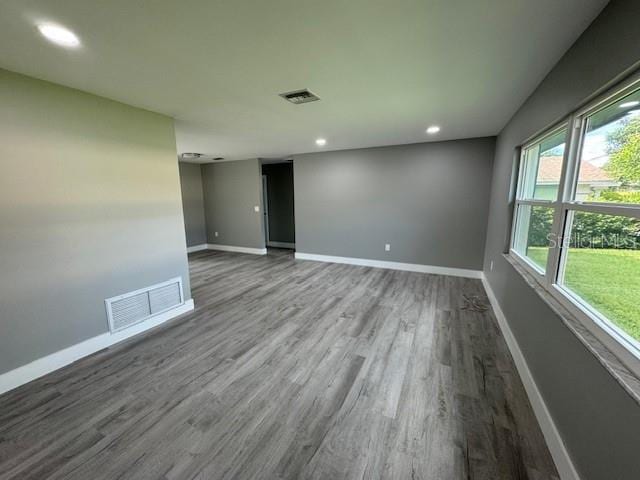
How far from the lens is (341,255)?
18.4ft

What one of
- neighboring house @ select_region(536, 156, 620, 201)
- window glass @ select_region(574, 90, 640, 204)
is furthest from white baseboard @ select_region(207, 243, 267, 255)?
window glass @ select_region(574, 90, 640, 204)

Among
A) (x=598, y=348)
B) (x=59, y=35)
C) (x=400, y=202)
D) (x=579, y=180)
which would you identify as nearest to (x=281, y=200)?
(x=400, y=202)

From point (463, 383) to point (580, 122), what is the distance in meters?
1.97

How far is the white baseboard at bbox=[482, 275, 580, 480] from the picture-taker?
1298 millimetres

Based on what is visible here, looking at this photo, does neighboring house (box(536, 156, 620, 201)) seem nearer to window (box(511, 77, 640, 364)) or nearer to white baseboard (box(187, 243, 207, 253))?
window (box(511, 77, 640, 364))

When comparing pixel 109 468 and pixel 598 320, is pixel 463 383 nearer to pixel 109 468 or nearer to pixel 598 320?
pixel 598 320

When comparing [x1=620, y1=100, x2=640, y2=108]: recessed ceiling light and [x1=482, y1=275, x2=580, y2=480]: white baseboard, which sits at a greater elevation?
[x1=620, y1=100, x2=640, y2=108]: recessed ceiling light

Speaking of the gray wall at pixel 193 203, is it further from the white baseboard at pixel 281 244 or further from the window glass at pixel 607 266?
the window glass at pixel 607 266

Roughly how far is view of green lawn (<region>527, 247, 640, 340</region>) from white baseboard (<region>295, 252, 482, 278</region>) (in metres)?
3.03

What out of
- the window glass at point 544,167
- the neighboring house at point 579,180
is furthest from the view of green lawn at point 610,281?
the window glass at point 544,167

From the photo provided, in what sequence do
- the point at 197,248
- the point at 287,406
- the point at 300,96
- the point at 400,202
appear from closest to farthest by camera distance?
the point at 287,406
the point at 300,96
the point at 400,202
the point at 197,248

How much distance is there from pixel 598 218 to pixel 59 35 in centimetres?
319

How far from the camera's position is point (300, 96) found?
235 cm

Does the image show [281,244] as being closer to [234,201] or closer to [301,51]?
[234,201]
